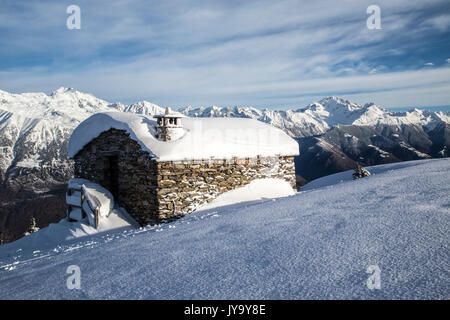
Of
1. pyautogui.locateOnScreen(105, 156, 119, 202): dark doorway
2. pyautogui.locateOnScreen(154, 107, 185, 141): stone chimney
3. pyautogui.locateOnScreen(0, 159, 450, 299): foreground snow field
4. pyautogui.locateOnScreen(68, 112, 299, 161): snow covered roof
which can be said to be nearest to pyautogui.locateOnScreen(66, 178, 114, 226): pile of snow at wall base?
pyautogui.locateOnScreen(105, 156, 119, 202): dark doorway

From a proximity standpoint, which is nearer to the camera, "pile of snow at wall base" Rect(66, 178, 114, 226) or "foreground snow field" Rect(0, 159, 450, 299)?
"foreground snow field" Rect(0, 159, 450, 299)

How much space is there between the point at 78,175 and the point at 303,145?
A: 6589 inches

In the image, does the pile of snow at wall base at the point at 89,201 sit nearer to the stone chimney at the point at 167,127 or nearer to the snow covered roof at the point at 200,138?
the snow covered roof at the point at 200,138

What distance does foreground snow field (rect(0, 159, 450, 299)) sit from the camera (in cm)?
270

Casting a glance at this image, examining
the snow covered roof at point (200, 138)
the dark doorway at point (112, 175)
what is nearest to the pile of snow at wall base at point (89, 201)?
the dark doorway at point (112, 175)

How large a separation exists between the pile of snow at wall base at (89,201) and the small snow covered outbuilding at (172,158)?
0.72 meters

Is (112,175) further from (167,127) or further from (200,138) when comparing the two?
(200,138)

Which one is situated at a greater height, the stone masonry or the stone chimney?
the stone chimney

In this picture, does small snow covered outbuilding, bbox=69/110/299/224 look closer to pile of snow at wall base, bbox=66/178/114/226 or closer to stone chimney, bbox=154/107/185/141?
stone chimney, bbox=154/107/185/141

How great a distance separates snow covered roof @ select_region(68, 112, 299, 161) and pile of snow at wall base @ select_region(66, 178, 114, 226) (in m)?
2.19

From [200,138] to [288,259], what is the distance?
7212 mm

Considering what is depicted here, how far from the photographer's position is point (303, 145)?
170625 mm

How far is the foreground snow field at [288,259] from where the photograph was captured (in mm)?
2697

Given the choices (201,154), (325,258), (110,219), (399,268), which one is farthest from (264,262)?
(110,219)
